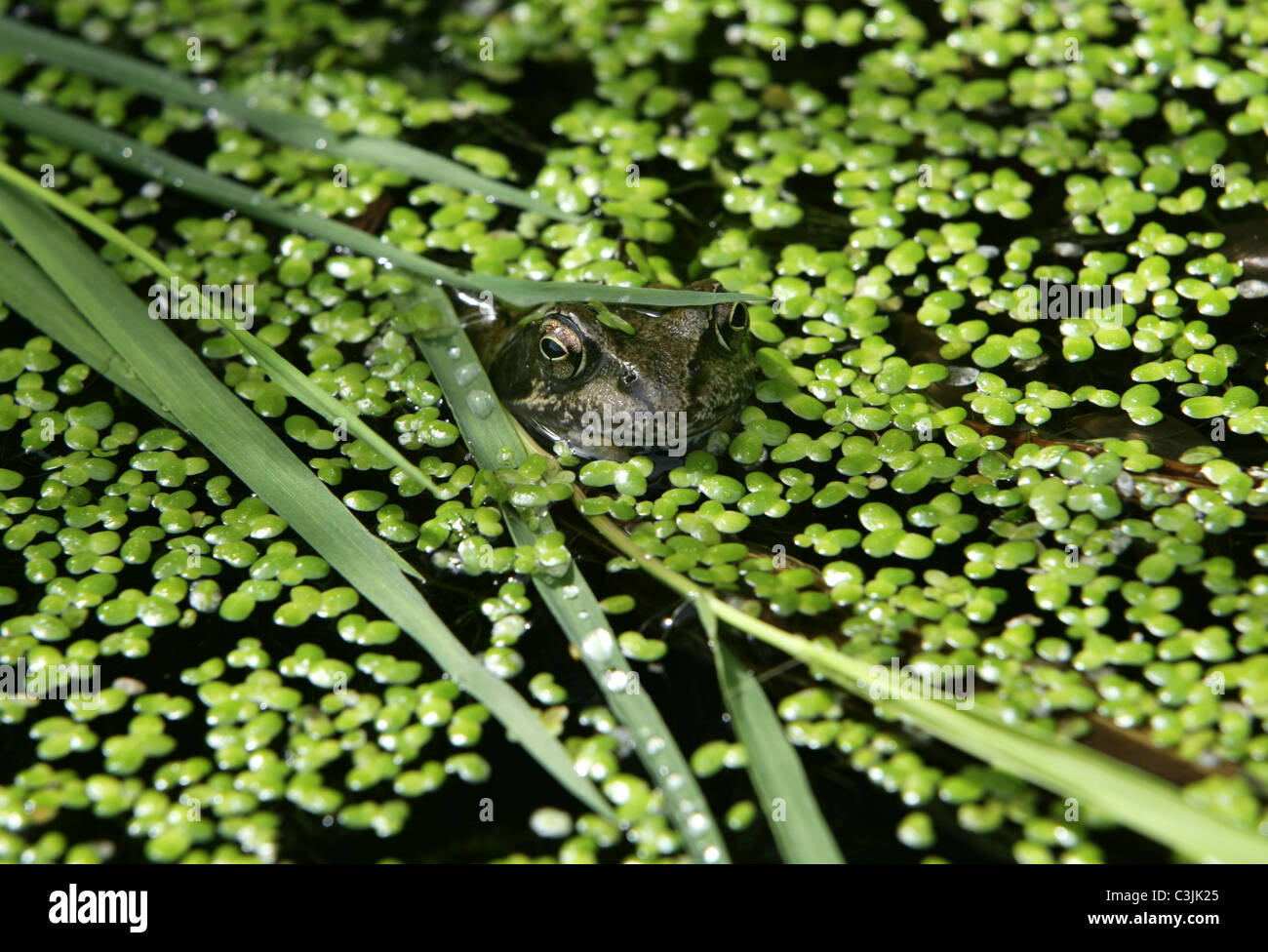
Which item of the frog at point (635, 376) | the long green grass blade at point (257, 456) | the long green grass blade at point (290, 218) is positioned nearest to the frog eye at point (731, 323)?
the frog at point (635, 376)

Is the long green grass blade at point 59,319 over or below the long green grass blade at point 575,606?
over

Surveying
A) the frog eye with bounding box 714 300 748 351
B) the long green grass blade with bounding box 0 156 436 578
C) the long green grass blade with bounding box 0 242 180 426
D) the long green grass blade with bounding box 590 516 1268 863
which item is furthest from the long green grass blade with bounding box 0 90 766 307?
the long green grass blade with bounding box 590 516 1268 863

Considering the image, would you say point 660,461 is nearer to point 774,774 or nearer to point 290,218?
point 774,774

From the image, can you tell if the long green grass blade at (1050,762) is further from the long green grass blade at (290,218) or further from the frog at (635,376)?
the long green grass blade at (290,218)

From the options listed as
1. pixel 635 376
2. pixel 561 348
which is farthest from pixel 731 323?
pixel 561 348

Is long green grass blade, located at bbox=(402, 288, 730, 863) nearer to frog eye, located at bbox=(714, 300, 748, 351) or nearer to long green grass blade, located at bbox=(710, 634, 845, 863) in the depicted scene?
long green grass blade, located at bbox=(710, 634, 845, 863)
